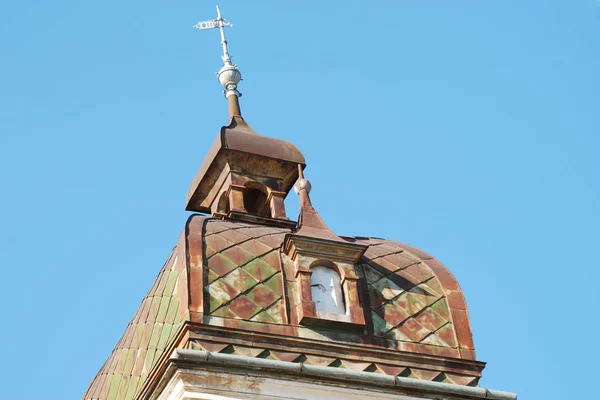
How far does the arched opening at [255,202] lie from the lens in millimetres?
24375

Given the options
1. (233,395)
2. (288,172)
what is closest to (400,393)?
(233,395)

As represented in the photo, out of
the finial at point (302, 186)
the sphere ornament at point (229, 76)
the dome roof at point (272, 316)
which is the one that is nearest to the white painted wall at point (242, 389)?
the dome roof at point (272, 316)

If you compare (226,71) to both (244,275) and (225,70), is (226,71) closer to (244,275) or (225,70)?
(225,70)

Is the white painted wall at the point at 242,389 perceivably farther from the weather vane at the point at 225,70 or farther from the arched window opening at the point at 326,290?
the weather vane at the point at 225,70

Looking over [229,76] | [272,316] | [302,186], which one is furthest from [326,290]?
[229,76]

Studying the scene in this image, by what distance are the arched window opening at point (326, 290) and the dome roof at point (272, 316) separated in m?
0.27

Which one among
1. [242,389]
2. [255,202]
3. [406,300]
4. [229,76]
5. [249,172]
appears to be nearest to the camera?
[242,389]

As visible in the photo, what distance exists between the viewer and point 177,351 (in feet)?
61.8

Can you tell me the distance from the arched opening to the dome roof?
252cm

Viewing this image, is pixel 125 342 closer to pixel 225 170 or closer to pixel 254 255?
pixel 254 255

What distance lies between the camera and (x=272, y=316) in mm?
19984

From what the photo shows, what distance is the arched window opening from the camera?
67.1ft

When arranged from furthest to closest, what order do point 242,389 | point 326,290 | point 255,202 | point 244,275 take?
point 255,202 → point 326,290 → point 244,275 → point 242,389

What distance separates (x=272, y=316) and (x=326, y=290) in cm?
97
